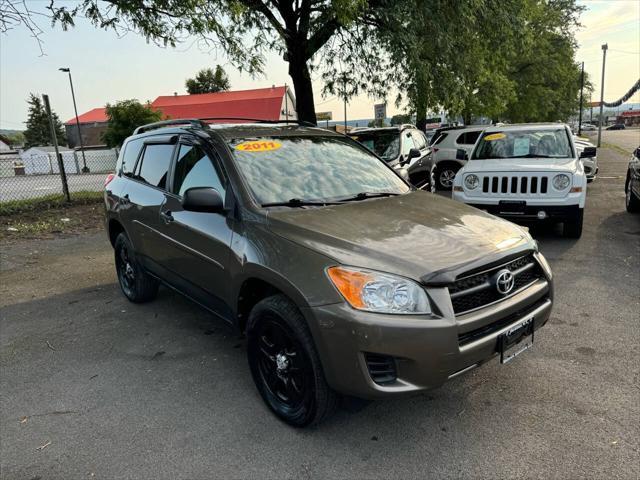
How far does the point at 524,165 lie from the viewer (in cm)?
709

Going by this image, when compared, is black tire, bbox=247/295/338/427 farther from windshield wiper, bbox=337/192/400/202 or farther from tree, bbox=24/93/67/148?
tree, bbox=24/93/67/148

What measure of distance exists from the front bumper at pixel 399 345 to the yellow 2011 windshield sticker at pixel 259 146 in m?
1.55

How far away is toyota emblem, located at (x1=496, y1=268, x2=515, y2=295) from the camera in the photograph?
2631 millimetres

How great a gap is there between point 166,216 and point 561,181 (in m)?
5.55

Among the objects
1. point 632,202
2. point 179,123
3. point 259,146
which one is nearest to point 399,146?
point 632,202

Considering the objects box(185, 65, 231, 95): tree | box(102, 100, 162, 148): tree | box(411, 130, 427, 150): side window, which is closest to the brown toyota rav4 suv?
box(411, 130, 427, 150): side window

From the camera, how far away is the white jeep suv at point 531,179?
6.72m

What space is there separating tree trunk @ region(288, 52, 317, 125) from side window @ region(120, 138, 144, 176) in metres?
6.39

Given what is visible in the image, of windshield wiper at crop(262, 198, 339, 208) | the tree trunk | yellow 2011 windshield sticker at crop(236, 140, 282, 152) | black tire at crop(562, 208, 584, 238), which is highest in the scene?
the tree trunk

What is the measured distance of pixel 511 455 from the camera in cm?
254

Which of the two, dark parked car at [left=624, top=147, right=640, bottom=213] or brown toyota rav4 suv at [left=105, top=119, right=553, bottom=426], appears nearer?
brown toyota rav4 suv at [left=105, top=119, right=553, bottom=426]

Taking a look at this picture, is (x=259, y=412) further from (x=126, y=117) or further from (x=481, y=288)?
(x=126, y=117)

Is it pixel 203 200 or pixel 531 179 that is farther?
pixel 531 179

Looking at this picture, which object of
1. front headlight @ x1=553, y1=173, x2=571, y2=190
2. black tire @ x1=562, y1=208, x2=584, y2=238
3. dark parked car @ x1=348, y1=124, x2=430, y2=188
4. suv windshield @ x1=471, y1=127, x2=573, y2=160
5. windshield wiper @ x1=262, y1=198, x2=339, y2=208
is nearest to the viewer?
windshield wiper @ x1=262, y1=198, x2=339, y2=208
